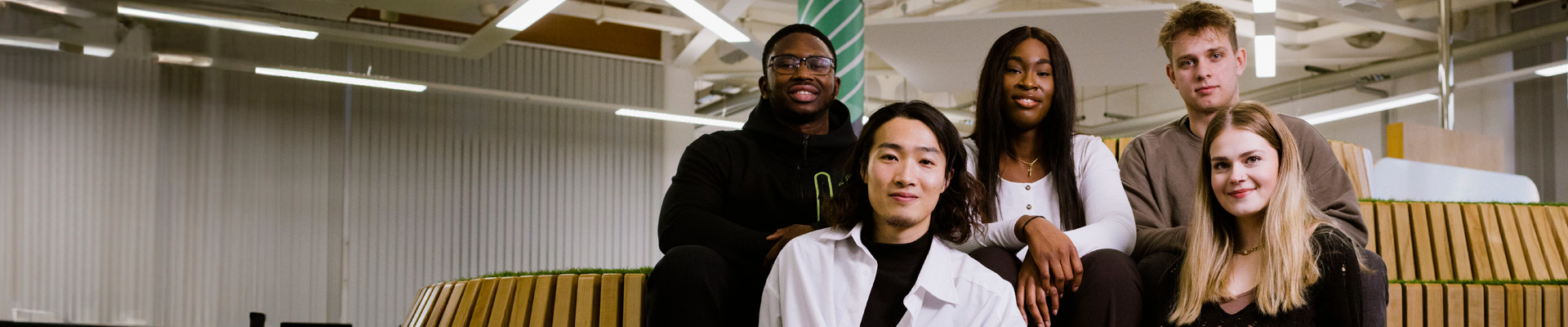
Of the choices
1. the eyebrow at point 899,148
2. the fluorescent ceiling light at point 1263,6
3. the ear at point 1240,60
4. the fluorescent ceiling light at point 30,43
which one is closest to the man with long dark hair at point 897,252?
the eyebrow at point 899,148

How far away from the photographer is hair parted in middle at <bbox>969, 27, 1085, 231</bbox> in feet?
7.48

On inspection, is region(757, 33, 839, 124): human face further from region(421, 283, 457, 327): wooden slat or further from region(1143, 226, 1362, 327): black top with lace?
region(421, 283, 457, 327): wooden slat

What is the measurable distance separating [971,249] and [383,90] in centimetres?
1007

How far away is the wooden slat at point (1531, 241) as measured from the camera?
391cm

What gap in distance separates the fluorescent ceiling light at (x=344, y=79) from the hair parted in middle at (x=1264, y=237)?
33.6 feet

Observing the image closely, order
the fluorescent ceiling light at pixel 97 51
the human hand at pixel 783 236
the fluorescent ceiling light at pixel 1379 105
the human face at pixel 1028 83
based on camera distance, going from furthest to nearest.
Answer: the fluorescent ceiling light at pixel 1379 105
the fluorescent ceiling light at pixel 97 51
the human face at pixel 1028 83
the human hand at pixel 783 236

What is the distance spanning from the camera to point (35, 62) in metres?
9.01

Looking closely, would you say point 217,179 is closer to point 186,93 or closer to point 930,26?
point 186,93

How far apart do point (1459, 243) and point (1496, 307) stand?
109 centimetres

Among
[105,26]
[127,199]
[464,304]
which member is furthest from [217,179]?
[464,304]

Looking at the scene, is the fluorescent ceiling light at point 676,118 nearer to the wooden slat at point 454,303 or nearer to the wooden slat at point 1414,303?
the wooden slat at point 454,303

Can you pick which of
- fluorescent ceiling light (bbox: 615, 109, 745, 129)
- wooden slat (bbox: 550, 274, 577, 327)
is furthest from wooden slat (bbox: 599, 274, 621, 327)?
fluorescent ceiling light (bbox: 615, 109, 745, 129)

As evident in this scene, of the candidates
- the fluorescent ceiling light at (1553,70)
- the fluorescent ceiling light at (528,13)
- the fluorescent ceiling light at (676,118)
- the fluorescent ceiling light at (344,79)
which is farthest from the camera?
the fluorescent ceiling light at (676,118)

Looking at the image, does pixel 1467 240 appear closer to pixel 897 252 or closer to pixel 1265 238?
pixel 1265 238
